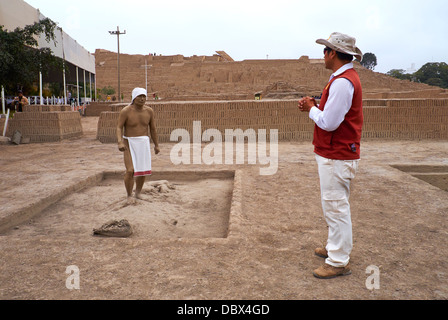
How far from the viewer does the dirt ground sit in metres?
2.34

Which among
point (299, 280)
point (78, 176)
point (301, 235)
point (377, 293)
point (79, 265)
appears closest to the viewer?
point (377, 293)

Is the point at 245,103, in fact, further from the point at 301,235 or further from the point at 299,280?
the point at 299,280

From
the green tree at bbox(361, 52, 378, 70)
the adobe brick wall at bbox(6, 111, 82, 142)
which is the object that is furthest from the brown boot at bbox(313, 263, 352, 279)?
the green tree at bbox(361, 52, 378, 70)

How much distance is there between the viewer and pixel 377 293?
226 cm

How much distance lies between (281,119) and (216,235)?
690 centimetres

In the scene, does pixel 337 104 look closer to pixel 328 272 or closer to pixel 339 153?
pixel 339 153

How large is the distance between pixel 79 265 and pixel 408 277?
2.23 meters

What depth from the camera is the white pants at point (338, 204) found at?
246 cm

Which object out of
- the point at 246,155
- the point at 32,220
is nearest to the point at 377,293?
the point at 32,220

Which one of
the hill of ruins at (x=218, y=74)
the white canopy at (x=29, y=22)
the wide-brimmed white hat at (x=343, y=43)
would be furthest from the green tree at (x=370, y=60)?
the wide-brimmed white hat at (x=343, y=43)

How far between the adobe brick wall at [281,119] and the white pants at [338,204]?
7657mm

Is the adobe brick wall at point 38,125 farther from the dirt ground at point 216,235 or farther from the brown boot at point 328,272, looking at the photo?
the brown boot at point 328,272

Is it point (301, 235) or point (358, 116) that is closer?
point (358, 116)

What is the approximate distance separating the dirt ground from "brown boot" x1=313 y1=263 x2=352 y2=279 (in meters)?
0.05
